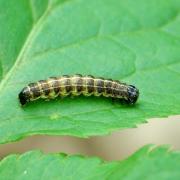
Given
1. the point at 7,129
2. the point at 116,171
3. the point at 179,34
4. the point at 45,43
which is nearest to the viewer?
the point at 116,171

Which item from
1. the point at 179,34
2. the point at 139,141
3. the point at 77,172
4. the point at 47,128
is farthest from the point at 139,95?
the point at 139,141

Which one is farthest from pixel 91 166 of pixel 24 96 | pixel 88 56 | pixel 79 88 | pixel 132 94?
pixel 79 88

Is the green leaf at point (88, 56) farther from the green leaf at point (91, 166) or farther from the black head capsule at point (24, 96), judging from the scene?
the green leaf at point (91, 166)

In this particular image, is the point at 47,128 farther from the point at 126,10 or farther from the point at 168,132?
the point at 168,132

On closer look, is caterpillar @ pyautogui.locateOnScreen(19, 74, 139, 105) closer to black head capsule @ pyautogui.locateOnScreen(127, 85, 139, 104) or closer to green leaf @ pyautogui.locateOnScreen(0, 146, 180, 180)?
black head capsule @ pyautogui.locateOnScreen(127, 85, 139, 104)

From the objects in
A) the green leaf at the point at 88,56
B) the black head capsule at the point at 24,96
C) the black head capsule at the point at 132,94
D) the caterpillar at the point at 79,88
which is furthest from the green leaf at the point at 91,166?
the black head capsule at the point at 132,94

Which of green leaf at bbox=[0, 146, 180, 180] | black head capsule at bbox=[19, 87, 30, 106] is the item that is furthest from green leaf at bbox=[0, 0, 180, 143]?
green leaf at bbox=[0, 146, 180, 180]
